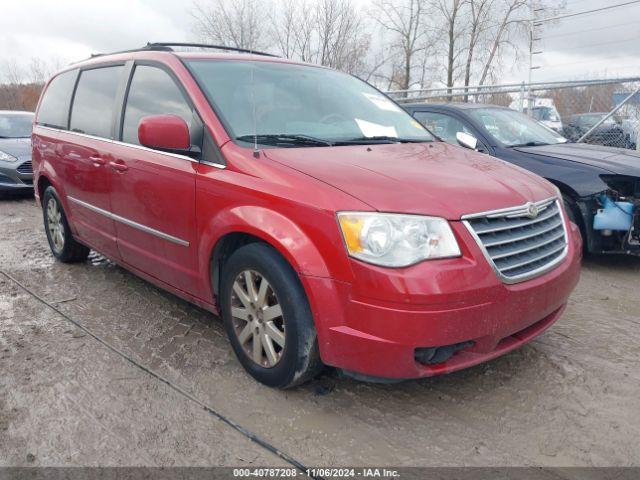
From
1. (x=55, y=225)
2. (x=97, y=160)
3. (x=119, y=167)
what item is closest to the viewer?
(x=119, y=167)

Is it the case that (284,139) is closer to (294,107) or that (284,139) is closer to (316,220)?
(294,107)

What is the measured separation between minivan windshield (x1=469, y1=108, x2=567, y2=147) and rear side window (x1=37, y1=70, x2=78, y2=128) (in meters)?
4.05

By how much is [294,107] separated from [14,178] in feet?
23.5

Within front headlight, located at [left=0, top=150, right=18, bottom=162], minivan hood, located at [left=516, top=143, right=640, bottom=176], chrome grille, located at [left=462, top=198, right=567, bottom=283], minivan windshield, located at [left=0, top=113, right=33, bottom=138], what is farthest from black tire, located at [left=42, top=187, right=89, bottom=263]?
minivan windshield, located at [left=0, top=113, right=33, bottom=138]

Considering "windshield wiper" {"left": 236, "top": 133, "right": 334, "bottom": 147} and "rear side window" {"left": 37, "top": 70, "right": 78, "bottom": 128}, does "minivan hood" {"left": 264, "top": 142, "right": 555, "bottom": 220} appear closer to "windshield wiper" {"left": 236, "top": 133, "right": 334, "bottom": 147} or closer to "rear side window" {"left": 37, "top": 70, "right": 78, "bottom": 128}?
"windshield wiper" {"left": 236, "top": 133, "right": 334, "bottom": 147}

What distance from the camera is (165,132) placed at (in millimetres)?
2904

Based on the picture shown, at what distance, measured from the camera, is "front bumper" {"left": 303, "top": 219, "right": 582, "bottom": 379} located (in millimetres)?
2242

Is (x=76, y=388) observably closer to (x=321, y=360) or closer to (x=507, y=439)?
(x=321, y=360)

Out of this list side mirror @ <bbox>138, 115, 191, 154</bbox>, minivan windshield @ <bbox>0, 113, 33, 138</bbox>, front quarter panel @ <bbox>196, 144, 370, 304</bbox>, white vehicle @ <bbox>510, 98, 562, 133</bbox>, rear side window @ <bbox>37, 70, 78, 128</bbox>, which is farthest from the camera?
white vehicle @ <bbox>510, 98, 562, 133</bbox>

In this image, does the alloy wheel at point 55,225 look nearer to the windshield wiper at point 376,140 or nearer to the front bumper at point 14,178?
the windshield wiper at point 376,140

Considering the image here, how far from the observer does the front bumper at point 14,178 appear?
8664 mm

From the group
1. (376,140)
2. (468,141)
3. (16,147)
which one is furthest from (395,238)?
(16,147)

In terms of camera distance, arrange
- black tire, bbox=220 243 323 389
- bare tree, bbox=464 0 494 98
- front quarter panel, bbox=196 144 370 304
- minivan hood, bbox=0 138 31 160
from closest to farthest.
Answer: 1. front quarter panel, bbox=196 144 370 304
2. black tire, bbox=220 243 323 389
3. minivan hood, bbox=0 138 31 160
4. bare tree, bbox=464 0 494 98

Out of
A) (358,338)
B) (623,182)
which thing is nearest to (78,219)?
(358,338)
